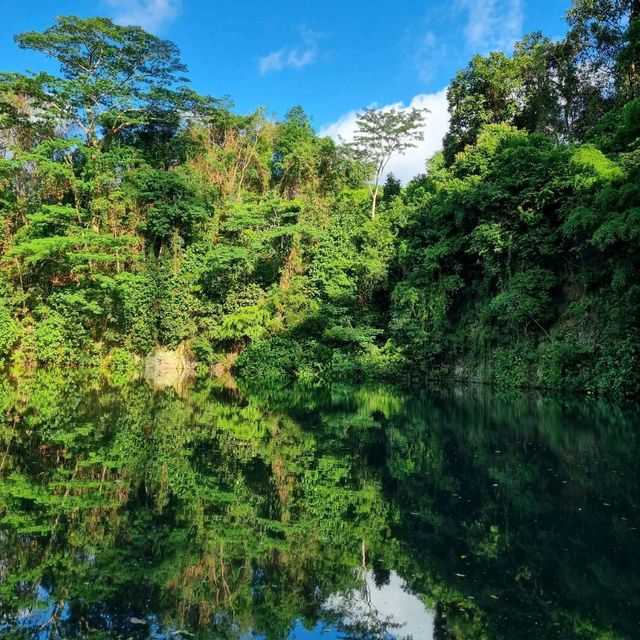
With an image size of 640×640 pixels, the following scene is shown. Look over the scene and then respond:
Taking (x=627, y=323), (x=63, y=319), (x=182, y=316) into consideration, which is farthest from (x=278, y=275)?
(x=627, y=323)

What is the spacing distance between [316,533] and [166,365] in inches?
784

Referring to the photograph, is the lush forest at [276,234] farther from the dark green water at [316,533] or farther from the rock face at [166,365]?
the dark green water at [316,533]

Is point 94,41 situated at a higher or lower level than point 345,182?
higher

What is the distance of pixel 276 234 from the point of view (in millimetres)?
23969

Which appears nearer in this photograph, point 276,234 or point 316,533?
point 316,533

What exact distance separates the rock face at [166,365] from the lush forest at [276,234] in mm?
436

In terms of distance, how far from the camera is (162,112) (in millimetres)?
25875

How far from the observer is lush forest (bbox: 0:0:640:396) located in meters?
19.2

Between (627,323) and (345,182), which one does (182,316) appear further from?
(627,323)

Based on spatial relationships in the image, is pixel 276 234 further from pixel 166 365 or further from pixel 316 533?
pixel 316 533

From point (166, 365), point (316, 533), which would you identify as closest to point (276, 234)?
point (166, 365)

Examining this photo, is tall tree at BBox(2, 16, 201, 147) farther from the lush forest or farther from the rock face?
the rock face

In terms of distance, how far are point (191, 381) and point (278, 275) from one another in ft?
22.2

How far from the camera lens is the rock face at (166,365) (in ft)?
75.3
